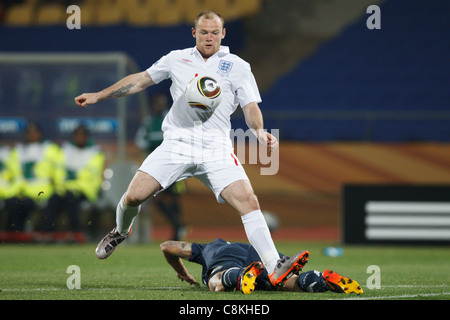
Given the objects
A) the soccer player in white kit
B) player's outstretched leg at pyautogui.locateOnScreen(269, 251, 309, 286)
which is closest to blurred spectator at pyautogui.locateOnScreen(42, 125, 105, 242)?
the soccer player in white kit

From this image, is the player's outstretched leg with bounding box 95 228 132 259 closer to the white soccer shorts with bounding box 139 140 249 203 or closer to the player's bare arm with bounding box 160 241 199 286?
the player's bare arm with bounding box 160 241 199 286

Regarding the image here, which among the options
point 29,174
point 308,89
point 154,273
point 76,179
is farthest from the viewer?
point 308,89

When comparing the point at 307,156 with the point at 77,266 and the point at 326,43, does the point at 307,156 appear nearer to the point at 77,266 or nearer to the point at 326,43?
the point at 326,43

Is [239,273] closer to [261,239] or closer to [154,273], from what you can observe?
[261,239]

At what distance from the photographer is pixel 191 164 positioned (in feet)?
19.3

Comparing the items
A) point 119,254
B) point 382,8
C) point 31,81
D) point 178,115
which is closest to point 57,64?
point 31,81

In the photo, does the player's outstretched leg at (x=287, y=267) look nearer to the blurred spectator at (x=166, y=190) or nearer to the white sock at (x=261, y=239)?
the white sock at (x=261, y=239)

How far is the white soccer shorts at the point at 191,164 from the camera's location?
228 inches

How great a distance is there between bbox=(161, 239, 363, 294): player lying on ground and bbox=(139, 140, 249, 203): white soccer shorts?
403 mm

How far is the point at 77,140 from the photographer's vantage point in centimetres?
1162

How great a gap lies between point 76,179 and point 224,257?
646cm

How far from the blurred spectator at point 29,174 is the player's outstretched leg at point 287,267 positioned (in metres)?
6.74

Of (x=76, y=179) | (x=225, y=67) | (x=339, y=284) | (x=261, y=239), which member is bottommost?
(x=339, y=284)

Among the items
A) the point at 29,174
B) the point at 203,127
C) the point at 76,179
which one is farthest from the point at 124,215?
the point at 29,174
